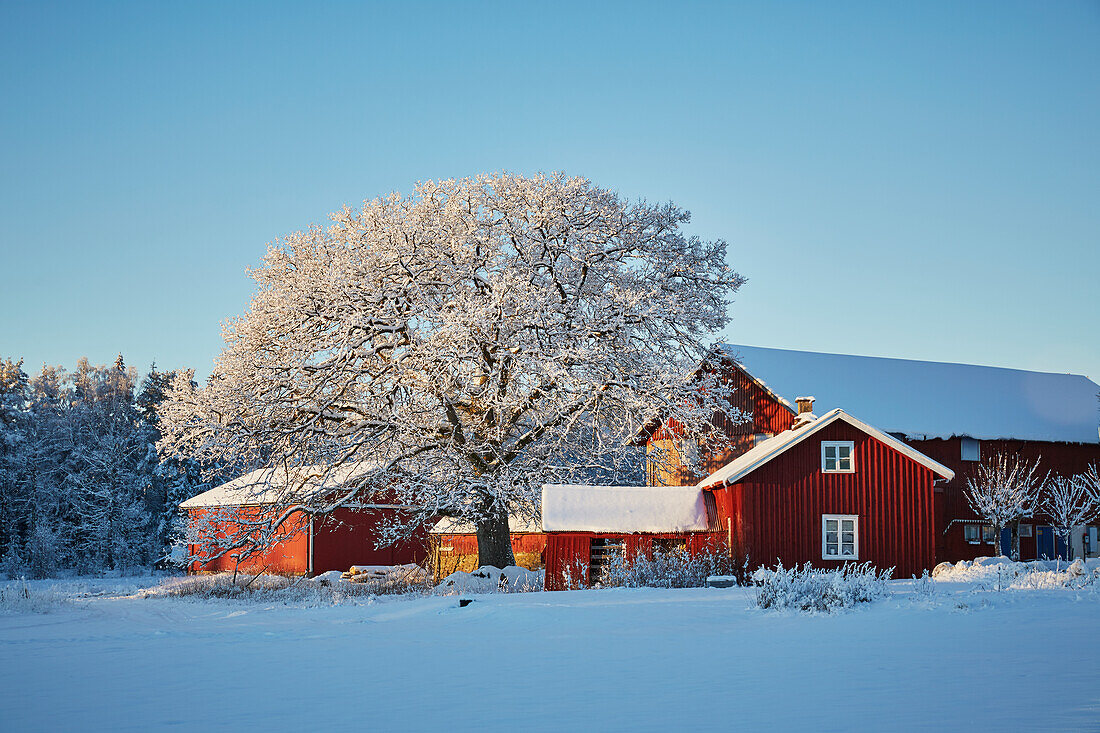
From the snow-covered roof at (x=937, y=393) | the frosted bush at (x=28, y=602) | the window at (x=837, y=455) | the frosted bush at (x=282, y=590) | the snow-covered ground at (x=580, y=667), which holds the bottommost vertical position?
the frosted bush at (x=282, y=590)

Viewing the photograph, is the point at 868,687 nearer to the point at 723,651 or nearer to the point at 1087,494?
the point at 723,651

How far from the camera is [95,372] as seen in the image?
6350 cm

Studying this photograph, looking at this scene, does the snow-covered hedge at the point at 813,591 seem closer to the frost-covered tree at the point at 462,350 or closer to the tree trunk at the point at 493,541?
the frost-covered tree at the point at 462,350

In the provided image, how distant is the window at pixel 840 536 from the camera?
27734mm

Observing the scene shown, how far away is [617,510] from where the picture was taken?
29.3 m

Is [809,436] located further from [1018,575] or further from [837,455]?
[1018,575]

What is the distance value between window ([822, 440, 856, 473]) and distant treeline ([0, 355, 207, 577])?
3480 centimetres

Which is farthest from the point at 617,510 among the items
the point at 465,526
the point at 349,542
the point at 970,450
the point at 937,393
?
the point at 937,393

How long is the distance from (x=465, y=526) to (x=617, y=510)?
8121 mm

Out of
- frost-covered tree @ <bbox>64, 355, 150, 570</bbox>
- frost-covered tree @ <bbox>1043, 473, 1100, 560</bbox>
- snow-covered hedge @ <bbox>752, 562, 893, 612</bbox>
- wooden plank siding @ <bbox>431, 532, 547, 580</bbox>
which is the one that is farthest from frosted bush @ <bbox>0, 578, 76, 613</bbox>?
frost-covered tree @ <bbox>1043, 473, 1100, 560</bbox>

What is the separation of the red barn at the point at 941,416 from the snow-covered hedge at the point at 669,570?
6.03 meters

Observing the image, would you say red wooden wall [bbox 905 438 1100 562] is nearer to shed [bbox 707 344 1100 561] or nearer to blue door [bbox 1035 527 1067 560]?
shed [bbox 707 344 1100 561]

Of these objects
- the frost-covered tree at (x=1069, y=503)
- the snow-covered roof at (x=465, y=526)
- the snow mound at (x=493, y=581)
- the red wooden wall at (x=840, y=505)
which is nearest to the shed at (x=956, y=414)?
the frost-covered tree at (x=1069, y=503)

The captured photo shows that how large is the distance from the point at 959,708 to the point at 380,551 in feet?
103
